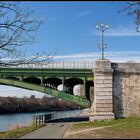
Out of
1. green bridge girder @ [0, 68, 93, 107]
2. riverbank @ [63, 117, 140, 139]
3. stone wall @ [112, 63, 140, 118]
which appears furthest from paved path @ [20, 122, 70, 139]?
green bridge girder @ [0, 68, 93, 107]

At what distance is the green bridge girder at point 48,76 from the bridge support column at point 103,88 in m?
4.88

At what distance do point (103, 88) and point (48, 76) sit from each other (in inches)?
377

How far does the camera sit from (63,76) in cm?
5175

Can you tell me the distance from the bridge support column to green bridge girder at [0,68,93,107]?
4881 millimetres

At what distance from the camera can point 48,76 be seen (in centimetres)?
5238

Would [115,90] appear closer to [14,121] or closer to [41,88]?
[41,88]

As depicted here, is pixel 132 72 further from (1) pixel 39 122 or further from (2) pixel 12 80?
(2) pixel 12 80

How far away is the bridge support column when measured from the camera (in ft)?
147

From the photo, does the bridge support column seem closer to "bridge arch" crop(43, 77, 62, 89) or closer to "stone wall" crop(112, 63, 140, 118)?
"stone wall" crop(112, 63, 140, 118)

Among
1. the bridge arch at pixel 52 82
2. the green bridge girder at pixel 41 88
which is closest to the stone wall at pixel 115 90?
the green bridge girder at pixel 41 88

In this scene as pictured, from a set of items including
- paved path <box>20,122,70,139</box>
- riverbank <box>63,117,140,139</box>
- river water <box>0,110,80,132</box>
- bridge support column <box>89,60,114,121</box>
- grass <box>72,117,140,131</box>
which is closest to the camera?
riverbank <box>63,117,140,139</box>

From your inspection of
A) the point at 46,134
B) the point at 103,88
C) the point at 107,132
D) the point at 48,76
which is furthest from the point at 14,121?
the point at 107,132

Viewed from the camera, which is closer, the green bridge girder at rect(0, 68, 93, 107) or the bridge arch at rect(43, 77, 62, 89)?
the green bridge girder at rect(0, 68, 93, 107)

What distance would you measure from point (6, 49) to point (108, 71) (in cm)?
2758
